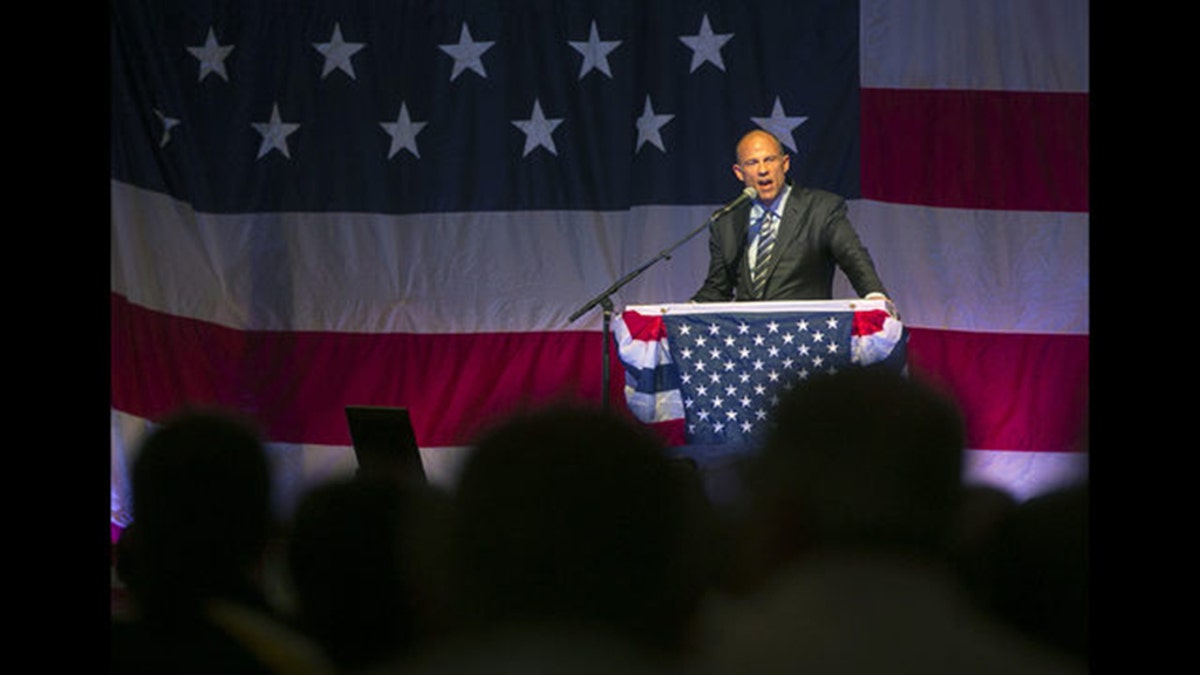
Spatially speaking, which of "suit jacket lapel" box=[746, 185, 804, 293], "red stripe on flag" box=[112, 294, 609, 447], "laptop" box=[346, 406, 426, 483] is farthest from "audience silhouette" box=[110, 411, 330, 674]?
"red stripe on flag" box=[112, 294, 609, 447]

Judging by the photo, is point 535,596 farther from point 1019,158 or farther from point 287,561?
point 1019,158

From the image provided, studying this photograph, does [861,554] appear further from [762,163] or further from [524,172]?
[524,172]

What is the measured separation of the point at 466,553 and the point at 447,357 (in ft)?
10.9

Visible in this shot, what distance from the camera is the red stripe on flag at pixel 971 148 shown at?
3.60m

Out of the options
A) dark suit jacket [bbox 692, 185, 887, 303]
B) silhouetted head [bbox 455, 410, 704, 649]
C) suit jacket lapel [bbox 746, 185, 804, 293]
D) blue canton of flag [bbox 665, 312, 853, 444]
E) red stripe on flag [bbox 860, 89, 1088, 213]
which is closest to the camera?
silhouetted head [bbox 455, 410, 704, 649]

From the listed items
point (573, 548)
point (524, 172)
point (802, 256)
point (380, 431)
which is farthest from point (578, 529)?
point (524, 172)

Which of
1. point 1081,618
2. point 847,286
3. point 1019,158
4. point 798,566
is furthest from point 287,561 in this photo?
point 1019,158

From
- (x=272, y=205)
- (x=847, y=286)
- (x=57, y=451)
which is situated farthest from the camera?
(x=272, y=205)

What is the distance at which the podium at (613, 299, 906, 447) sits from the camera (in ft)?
5.72

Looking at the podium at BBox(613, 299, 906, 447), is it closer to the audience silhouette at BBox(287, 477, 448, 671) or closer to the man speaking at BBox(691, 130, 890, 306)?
the man speaking at BBox(691, 130, 890, 306)

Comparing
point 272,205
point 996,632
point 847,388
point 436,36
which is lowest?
point 996,632

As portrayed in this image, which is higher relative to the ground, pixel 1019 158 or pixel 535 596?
pixel 1019 158

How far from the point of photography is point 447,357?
3740mm

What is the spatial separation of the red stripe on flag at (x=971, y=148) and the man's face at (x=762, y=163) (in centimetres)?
81
